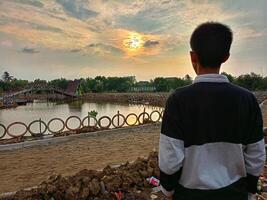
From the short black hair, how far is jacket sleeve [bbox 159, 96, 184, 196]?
0.28 meters

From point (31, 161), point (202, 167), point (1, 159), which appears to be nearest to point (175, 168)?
point (202, 167)

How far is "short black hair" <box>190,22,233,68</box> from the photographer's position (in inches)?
60.6

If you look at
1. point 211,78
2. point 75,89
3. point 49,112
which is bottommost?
point 49,112

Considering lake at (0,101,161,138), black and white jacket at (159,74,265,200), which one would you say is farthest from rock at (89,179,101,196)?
lake at (0,101,161,138)

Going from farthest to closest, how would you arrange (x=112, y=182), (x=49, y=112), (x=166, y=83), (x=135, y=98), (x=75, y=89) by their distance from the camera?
(x=166, y=83) < (x=75, y=89) < (x=135, y=98) < (x=49, y=112) < (x=112, y=182)

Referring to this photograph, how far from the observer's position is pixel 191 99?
1.45 metres

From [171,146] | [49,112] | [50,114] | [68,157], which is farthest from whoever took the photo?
[49,112]

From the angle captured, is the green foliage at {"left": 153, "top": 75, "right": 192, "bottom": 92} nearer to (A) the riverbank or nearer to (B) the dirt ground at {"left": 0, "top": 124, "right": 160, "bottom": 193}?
(A) the riverbank

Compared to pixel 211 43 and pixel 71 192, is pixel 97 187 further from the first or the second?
pixel 211 43

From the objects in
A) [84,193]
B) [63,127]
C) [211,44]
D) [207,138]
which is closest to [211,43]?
[211,44]

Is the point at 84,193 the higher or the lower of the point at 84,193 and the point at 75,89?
the higher

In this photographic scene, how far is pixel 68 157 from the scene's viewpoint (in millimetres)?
7891

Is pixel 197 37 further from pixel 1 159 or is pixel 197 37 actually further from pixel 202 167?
pixel 1 159

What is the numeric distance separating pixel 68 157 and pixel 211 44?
272 inches
